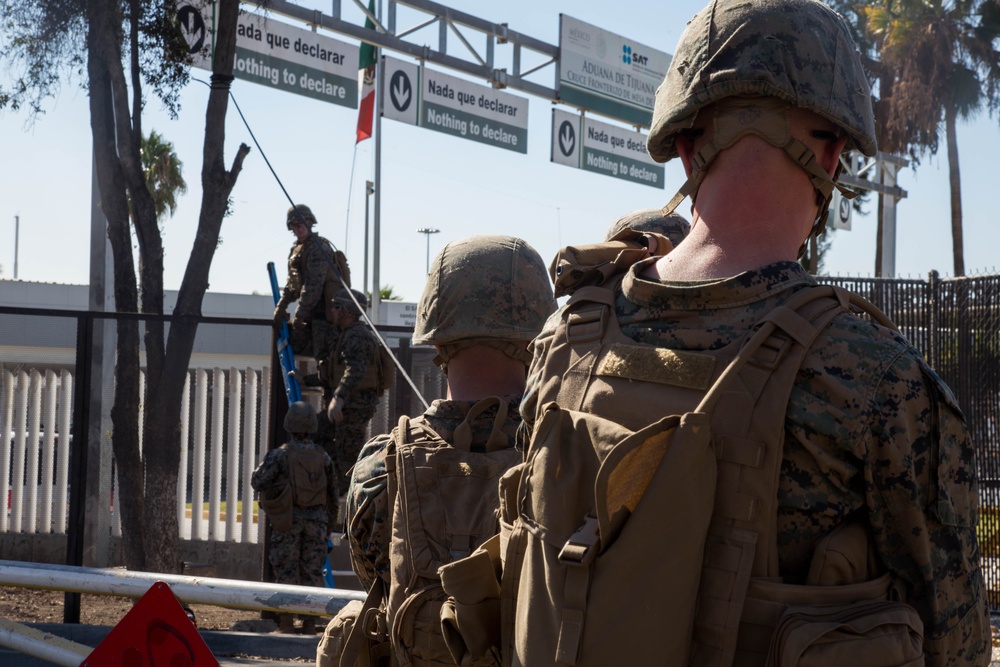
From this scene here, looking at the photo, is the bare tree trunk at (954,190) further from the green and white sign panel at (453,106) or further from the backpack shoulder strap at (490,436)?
the backpack shoulder strap at (490,436)

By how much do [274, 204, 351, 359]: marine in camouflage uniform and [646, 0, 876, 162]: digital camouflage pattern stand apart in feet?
25.7

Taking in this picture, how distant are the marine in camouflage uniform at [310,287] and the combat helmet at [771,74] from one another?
7.85 metres

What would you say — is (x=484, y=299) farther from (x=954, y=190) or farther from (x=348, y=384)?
(x=954, y=190)

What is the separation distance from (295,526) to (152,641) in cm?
503

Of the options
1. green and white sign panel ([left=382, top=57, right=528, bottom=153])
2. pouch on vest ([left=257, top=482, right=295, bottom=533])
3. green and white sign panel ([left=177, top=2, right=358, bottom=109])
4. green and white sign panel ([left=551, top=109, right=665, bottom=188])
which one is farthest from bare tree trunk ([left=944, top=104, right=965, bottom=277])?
pouch on vest ([left=257, top=482, right=295, bottom=533])

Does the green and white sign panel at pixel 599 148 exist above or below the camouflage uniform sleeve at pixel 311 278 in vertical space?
above

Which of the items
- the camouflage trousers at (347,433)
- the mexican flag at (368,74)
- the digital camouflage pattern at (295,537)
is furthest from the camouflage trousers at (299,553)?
the mexican flag at (368,74)

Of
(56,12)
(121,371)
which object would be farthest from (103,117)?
(121,371)

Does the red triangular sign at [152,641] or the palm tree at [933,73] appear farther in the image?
the palm tree at [933,73]

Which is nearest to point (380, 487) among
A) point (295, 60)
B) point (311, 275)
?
point (311, 275)

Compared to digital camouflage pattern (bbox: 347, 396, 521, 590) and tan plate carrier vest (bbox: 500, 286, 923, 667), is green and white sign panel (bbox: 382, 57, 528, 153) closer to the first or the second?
digital camouflage pattern (bbox: 347, 396, 521, 590)

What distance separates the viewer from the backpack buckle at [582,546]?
72.1 inches

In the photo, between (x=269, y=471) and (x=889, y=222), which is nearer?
(x=269, y=471)

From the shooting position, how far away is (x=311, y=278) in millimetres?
10023
